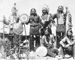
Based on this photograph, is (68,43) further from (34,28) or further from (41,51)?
A: (34,28)

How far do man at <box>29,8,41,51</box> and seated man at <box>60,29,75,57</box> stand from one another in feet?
2.78

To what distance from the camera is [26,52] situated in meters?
8.41

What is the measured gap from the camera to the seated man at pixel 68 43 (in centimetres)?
832

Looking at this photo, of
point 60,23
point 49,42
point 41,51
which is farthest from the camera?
point 60,23

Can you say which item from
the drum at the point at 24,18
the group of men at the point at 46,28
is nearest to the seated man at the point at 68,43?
the group of men at the point at 46,28

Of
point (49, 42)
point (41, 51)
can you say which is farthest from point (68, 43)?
point (41, 51)

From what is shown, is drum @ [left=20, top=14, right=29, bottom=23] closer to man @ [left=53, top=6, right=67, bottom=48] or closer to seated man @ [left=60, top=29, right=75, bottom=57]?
man @ [left=53, top=6, right=67, bottom=48]

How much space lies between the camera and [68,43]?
833 centimetres

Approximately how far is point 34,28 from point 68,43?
120 centimetres

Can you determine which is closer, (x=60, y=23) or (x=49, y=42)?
(x=49, y=42)

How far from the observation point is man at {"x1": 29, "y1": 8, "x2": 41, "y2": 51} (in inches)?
339

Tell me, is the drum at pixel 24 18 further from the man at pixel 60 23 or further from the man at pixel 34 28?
the man at pixel 60 23

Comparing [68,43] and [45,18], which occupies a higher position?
[45,18]

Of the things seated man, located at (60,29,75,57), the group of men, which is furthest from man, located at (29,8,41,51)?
seated man, located at (60,29,75,57)
